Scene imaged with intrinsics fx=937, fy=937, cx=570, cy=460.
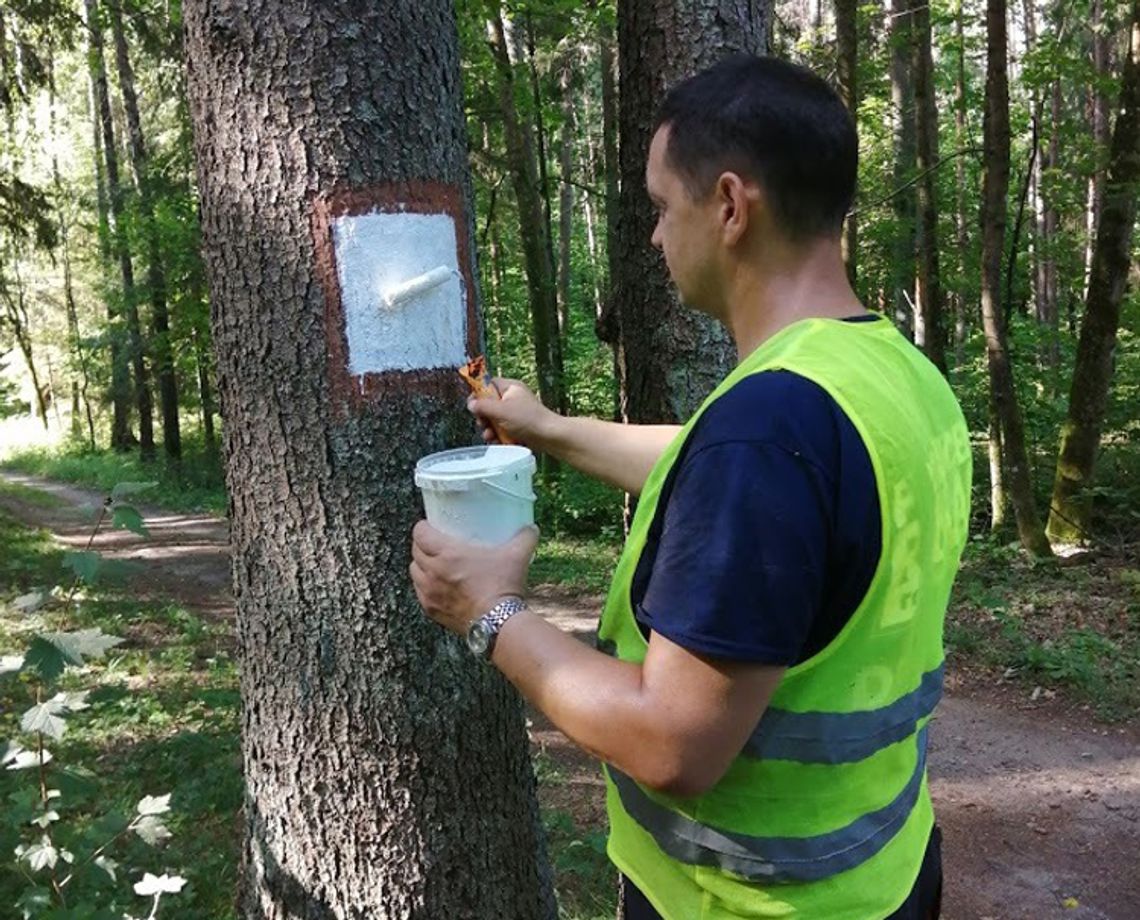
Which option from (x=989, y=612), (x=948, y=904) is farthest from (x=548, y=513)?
(x=948, y=904)

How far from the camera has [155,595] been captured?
30.8 feet

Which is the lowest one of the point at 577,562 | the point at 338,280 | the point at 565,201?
the point at 577,562

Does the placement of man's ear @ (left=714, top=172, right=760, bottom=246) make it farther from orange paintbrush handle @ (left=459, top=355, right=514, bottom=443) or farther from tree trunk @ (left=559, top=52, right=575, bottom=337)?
tree trunk @ (left=559, top=52, right=575, bottom=337)

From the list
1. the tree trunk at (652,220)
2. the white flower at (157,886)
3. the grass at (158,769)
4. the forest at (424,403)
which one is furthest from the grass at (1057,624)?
the white flower at (157,886)

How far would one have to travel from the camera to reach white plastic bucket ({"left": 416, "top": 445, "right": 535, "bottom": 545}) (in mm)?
1457

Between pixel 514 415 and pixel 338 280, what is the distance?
17.8 inches

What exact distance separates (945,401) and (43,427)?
38692 mm

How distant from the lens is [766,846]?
54.0 inches

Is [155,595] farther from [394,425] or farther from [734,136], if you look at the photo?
[734,136]

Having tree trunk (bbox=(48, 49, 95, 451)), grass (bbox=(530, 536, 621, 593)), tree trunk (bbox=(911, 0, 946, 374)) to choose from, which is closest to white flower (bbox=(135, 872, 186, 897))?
grass (bbox=(530, 536, 621, 593))

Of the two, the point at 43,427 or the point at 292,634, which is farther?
the point at 43,427

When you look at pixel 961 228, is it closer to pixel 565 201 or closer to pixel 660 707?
pixel 565 201

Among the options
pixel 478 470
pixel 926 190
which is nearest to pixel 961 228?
pixel 926 190

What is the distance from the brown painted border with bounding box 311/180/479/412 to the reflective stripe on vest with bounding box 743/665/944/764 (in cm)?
96
